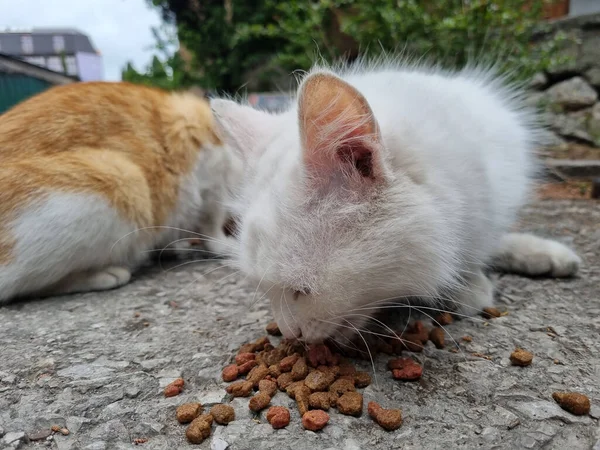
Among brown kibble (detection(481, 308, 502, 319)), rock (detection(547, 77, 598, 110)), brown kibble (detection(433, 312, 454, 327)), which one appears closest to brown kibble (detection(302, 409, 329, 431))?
brown kibble (detection(433, 312, 454, 327))

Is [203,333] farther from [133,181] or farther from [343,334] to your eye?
[133,181]

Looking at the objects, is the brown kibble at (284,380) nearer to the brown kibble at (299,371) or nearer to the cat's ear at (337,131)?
the brown kibble at (299,371)

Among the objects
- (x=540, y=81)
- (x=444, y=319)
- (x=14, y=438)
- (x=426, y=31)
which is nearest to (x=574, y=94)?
(x=540, y=81)

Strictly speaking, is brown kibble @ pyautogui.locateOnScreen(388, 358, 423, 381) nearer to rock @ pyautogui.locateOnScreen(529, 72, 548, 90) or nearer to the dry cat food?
the dry cat food

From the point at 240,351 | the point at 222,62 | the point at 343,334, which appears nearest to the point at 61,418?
the point at 240,351

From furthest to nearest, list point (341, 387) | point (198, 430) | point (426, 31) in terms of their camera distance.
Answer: point (426, 31), point (341, 387), point (198, 430)

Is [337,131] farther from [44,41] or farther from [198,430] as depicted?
[44,41]

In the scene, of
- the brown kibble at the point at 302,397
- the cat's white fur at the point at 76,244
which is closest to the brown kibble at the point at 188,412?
the brown kibble at the point at 302,397
